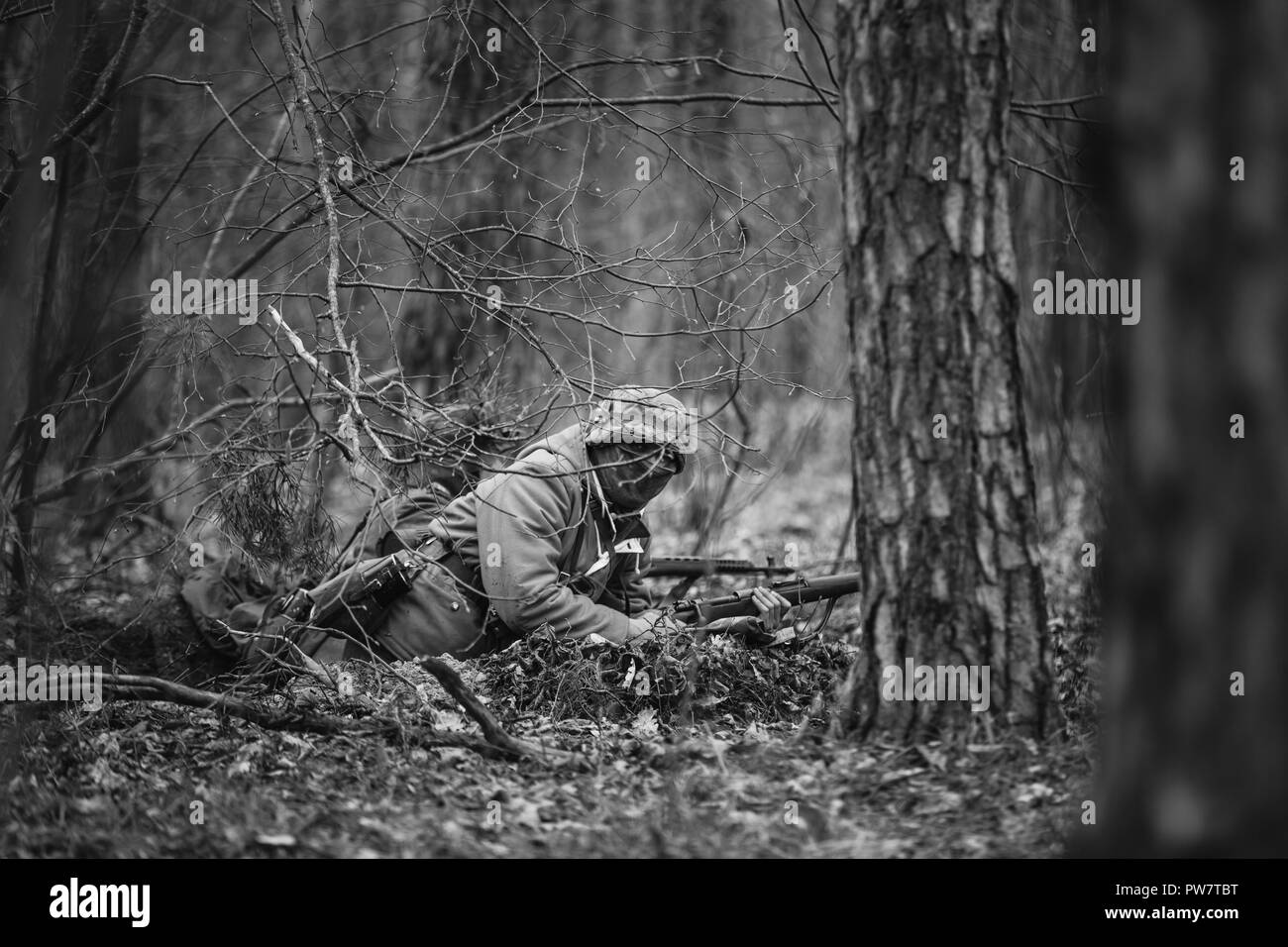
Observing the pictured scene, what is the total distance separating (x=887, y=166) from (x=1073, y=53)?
3538 mm

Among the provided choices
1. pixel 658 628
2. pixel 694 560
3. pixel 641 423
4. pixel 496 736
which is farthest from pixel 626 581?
pixel 496 736

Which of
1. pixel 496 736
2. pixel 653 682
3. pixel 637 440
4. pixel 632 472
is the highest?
pixel 637 440

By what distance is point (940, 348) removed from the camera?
12.7 feet

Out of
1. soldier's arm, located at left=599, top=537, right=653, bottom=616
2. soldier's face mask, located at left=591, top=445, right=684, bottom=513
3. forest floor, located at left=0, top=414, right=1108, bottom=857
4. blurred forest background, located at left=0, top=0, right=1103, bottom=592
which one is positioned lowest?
forest floor, located at left=0, top=414, right=1108, bottom=857

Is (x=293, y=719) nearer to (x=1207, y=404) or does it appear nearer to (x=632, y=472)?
(x=632, y=472)

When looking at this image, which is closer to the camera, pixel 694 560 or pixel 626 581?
pixel 626 581

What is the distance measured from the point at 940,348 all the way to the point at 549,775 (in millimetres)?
2015

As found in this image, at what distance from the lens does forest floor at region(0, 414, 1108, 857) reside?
11.3 ft

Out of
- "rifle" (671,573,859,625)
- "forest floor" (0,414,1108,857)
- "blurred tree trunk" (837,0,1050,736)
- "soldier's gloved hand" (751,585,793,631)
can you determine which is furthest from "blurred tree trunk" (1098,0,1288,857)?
"rifle" (671,573,859,625)

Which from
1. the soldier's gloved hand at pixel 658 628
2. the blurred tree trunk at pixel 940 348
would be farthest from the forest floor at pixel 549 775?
the blurred tree trunk at pixel 940 348

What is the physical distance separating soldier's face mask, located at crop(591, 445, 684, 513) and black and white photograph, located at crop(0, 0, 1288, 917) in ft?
0.09

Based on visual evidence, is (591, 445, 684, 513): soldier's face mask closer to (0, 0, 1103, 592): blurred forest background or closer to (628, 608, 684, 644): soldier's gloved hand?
(0, 0, 1103, 592): blurred forest background

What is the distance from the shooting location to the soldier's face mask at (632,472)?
18.7 feet

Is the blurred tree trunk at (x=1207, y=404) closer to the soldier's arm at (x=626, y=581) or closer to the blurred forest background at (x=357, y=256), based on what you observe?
the blurred forest background at (x=357, y=256)
